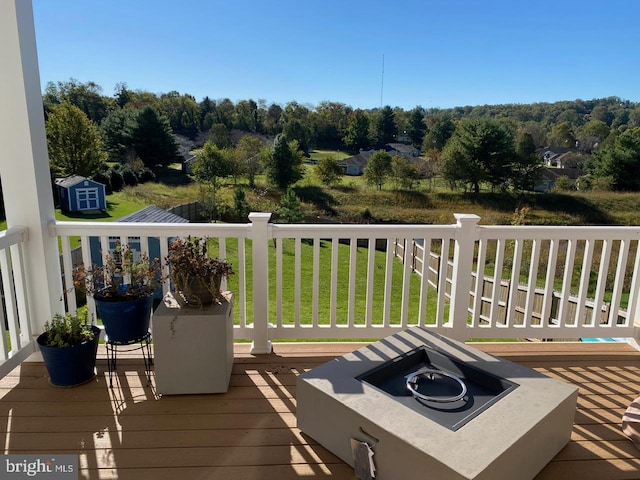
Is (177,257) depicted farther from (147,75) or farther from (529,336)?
(147,75)

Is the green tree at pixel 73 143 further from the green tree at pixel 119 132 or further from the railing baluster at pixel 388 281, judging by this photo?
the railing baluster at pixel 388 281

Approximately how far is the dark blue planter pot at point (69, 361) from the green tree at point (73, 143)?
4.00 m

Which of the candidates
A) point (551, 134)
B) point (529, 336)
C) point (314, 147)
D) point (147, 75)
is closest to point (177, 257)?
point (529, 336)

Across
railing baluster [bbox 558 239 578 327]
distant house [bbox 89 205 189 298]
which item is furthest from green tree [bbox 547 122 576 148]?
distant house [bbox 89 205 189 298]

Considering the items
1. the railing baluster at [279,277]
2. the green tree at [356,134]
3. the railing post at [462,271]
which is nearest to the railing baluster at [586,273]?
the railing post at [462,271]

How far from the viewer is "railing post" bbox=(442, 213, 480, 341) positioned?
2832 millimetres

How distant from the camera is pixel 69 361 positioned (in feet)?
7.63

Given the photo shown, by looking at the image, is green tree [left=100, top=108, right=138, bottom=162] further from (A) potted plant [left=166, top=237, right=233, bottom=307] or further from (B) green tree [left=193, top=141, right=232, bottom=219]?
(A) potted plant [left=166, top=237, right=233, bottom=307]

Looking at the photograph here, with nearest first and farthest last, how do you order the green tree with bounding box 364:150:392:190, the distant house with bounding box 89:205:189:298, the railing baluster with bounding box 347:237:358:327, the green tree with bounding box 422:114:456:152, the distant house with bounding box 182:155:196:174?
1. the railing baluster with bounding box 347:237:358:327
2. the distant house with bounding box 89:205:189:298
3. the distant house with bounding box 182:155:196:174
4. the green tree with bounding box 364:150:392:190
5. the green tree with bounding box 422:114:456:152

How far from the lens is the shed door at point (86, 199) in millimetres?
4529

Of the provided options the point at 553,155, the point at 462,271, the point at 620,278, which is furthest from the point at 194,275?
the point at 553,155

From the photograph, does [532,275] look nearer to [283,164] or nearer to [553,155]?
[283,164]

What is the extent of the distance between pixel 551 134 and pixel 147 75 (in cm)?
1383

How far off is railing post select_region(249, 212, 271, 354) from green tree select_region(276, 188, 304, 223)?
5.87m
